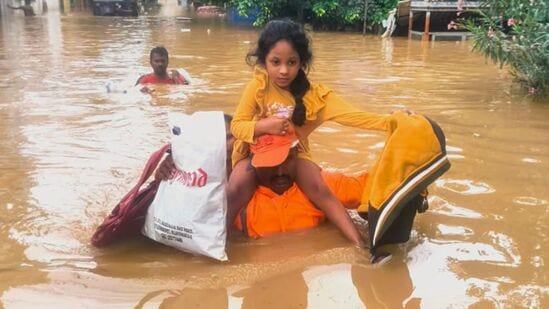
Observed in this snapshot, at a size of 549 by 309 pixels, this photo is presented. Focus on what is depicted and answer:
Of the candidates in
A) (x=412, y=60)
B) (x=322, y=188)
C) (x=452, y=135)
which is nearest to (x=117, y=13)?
(x=412, y=60)

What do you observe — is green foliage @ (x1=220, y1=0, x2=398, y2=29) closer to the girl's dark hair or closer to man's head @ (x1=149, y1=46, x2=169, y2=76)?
man's head @ (x1=149, y1=46, x2=169, y2=76)

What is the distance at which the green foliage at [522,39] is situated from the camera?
6438 mm

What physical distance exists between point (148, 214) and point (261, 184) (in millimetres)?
604

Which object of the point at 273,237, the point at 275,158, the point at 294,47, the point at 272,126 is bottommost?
the point at 273,237

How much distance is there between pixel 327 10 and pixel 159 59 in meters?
10.8

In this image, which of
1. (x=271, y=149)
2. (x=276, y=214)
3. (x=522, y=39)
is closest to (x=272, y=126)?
(x=271, y=149)

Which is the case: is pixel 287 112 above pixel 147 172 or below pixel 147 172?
above

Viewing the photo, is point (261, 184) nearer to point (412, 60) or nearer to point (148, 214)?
point (148, 214)

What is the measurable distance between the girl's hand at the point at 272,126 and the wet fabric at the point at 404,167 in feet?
1.58

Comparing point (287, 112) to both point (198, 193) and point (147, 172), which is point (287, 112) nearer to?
point (198, 193)

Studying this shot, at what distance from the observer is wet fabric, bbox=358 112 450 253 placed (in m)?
2.79

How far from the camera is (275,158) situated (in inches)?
117

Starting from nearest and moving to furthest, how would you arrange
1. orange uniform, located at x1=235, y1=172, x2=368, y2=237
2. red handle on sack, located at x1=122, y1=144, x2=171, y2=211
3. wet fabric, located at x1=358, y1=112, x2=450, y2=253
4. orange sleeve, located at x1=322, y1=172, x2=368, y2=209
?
wet fabric, located at x1=358, y1=112, x2=450, y2=253, red handle on sack, located at x1=122, y1=144, x2=171, y2=211, orange uniform, located at x1=235, y1=172, x2=368, y2=237, orange sleeve, located at x1=322, y1=172, x2=368, y2=209

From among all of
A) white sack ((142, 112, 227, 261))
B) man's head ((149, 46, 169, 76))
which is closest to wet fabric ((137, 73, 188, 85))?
man's head ((149, 46, 169, 76))
